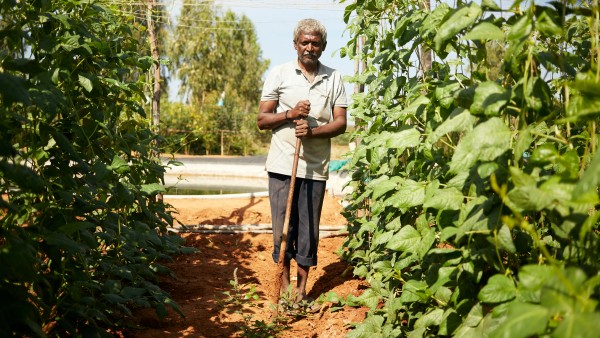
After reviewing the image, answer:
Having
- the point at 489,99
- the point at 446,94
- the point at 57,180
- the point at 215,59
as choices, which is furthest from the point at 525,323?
the point at 215,59

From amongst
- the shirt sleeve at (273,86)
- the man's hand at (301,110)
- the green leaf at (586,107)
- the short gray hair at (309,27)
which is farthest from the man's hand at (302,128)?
the green leaf at (586,107)

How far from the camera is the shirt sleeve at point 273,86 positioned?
4156mm

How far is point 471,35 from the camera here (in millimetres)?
1625

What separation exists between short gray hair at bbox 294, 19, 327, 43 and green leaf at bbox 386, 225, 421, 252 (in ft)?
6.68

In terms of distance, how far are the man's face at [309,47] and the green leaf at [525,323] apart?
3.00 meters

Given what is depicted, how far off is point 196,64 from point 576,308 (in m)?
40.0

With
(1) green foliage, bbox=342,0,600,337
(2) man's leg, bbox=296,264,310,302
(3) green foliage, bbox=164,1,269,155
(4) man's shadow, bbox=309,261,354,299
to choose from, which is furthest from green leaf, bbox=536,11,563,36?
(3) green foliage, bbox=164,1,269,155

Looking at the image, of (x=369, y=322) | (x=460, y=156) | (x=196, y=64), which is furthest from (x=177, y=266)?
(x=196, y=64)

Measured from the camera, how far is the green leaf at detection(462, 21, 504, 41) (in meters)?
1.61

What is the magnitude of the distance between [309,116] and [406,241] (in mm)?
1945

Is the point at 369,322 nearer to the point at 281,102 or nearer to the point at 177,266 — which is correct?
the point at 281,102

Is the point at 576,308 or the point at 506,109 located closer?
the point at 576,308

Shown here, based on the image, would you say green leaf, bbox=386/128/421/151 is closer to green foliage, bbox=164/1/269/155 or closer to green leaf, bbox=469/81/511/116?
green leaf, bbox=469/81/511/116

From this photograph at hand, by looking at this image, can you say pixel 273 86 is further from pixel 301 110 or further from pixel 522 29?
pixel 522 29
